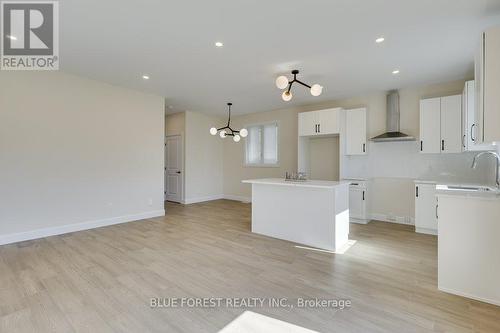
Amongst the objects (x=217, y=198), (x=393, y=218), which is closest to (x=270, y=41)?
(x=393, y=218)

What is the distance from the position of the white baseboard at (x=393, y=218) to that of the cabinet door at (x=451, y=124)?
155 cm

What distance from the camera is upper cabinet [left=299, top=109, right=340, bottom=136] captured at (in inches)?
207

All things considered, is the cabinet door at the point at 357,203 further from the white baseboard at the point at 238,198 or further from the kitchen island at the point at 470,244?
the white baseboard at the point at 238,198

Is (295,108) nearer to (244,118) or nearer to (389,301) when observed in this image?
(244,118)

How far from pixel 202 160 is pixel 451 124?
20.9 feet

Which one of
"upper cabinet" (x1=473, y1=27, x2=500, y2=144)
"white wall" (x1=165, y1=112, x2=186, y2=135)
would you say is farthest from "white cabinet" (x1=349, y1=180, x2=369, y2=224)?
"white wall" (x1=165, y1=112, x2=186, y2=135)

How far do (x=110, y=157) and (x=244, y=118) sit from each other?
4.31 metres

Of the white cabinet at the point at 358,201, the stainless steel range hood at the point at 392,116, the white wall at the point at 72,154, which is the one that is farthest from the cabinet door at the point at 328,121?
the white wall at the point at 72,154

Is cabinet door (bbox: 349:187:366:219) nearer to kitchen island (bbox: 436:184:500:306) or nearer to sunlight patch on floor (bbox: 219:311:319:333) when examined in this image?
kitchen island (bbox: 436:184:500:306)

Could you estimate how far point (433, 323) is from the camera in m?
1.89

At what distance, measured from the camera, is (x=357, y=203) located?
196 inches

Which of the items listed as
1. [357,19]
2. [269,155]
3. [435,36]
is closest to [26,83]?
[357,19]

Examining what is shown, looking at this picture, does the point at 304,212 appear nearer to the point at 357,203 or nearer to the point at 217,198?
the point at 357,203

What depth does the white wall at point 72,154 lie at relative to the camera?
375 cm
